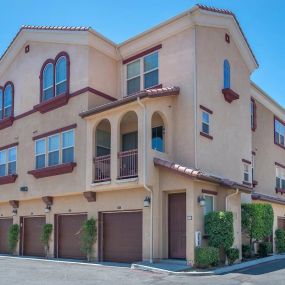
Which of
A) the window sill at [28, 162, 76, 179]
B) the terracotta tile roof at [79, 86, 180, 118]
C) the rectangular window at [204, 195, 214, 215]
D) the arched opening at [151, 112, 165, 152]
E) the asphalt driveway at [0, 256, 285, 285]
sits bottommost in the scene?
the asphalt driveway at [0, 256, 285, 285]

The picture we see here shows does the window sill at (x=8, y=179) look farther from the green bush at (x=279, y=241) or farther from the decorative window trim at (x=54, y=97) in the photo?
the green bush at (x=279, y=241)

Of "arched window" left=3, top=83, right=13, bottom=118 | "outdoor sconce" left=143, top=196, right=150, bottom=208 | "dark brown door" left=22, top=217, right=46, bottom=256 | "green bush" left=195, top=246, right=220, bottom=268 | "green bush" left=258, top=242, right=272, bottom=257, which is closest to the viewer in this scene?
"green bush" left=195, top=246, right=220, bottom=268

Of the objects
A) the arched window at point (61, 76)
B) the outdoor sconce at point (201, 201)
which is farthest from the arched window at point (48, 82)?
the outdoor sconce at point (201, 201)

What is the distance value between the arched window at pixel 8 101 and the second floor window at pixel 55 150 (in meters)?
4.32

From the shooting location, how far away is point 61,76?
22672 mm

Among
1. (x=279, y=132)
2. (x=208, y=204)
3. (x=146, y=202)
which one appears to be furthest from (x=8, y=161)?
(x=279, y=132)

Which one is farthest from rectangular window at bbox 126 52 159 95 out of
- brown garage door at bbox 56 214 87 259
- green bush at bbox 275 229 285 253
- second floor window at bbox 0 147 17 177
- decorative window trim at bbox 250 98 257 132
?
green bush at bbox 275 229 285 253

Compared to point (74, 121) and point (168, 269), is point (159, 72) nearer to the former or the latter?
point (74, 121)

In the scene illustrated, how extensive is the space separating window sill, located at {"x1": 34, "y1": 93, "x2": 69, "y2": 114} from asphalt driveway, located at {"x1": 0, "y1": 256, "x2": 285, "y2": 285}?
826 cm

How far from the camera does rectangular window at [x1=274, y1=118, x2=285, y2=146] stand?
30647mm

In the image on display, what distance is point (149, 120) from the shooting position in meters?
17.9

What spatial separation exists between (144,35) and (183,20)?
7.72 feet

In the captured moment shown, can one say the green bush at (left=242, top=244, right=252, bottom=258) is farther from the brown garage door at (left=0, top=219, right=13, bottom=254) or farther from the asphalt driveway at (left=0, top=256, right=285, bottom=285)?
the brown garage door at (left=0, top=219, right=13, bottom=254)

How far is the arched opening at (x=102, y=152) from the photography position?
19.5 metres
